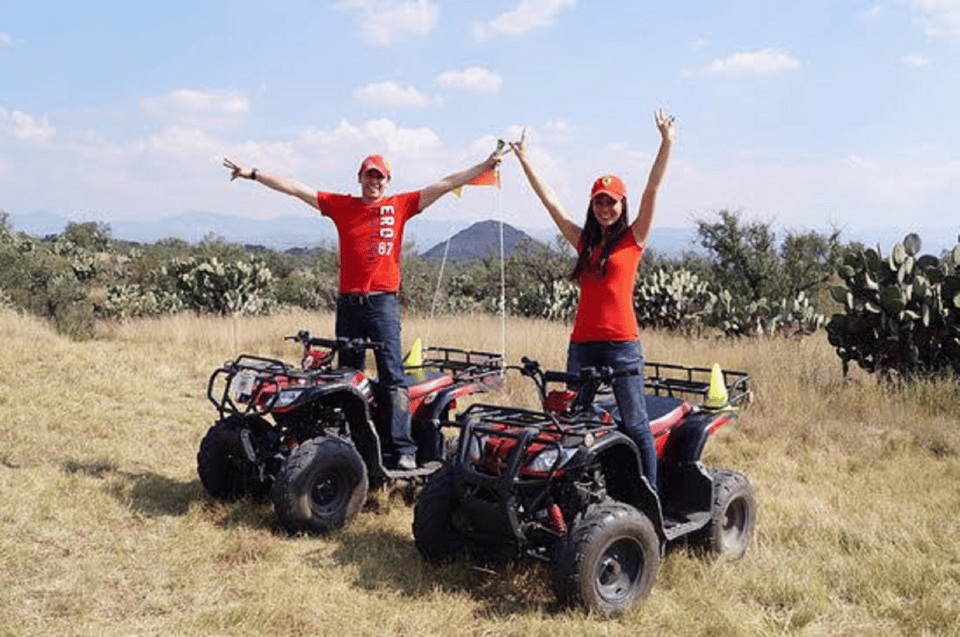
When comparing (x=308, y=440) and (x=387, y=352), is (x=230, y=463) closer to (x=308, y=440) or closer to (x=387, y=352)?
(x=308, y=440)

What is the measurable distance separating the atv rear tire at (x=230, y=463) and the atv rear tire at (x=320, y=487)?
0.39m

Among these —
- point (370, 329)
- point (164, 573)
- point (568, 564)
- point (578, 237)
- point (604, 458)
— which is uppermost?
point (578, 237)

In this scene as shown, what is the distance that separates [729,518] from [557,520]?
1.46 meters

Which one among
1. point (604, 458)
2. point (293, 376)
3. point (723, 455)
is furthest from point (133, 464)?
point (723, 455)

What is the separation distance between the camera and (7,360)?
10.9 meters

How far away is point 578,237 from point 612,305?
474 mm

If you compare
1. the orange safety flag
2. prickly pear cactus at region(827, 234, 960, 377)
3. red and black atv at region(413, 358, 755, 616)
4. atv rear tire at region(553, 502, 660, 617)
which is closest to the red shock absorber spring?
red and black atv at region(413, 358, 755, 616)

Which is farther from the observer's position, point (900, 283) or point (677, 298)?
point (677, 298)

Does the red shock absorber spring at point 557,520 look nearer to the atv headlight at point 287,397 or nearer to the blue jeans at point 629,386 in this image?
the blue jeans at point 629,386

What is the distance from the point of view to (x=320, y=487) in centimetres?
555

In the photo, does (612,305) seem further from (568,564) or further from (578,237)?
(568,564)

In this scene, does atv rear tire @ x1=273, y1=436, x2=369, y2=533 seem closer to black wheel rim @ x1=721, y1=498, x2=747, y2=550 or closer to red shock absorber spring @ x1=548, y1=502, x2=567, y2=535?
red shock absorber spring @ x1=548, y1=502, x2=567, y2=535

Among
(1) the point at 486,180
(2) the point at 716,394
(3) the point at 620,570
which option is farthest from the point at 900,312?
(3) the point at 620,570

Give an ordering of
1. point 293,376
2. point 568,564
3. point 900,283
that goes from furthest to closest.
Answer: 1. point 900,283
2. point 293,376
3. point 568,564
